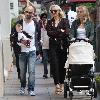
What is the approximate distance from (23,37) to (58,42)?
0.80 m

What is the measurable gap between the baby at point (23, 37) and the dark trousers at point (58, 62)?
2.33 feet

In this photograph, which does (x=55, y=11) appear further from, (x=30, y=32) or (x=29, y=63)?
(x=29, y=63)

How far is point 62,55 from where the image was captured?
1245 centimetres

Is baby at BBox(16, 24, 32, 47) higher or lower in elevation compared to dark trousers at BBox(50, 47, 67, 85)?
higher

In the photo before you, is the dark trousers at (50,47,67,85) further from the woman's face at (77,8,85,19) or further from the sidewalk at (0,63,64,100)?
the woman's face at (77,8,85,19)

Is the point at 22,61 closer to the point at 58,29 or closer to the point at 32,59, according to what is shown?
the point at 32,59

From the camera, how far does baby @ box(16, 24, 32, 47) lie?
11.9 meters

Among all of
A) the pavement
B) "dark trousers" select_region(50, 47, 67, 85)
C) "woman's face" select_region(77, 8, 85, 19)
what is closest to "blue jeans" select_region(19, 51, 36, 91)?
the pavement

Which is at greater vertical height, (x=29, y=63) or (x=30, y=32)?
(x=30, y=32)

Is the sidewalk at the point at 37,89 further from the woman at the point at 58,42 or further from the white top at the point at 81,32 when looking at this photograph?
the white top at the point at 81,32

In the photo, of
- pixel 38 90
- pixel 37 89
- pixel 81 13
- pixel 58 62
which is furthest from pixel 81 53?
pixel 37 89

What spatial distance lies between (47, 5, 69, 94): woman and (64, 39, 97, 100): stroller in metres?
0.95

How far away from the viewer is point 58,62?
12.4 metres

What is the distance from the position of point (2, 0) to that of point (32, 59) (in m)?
6.49
